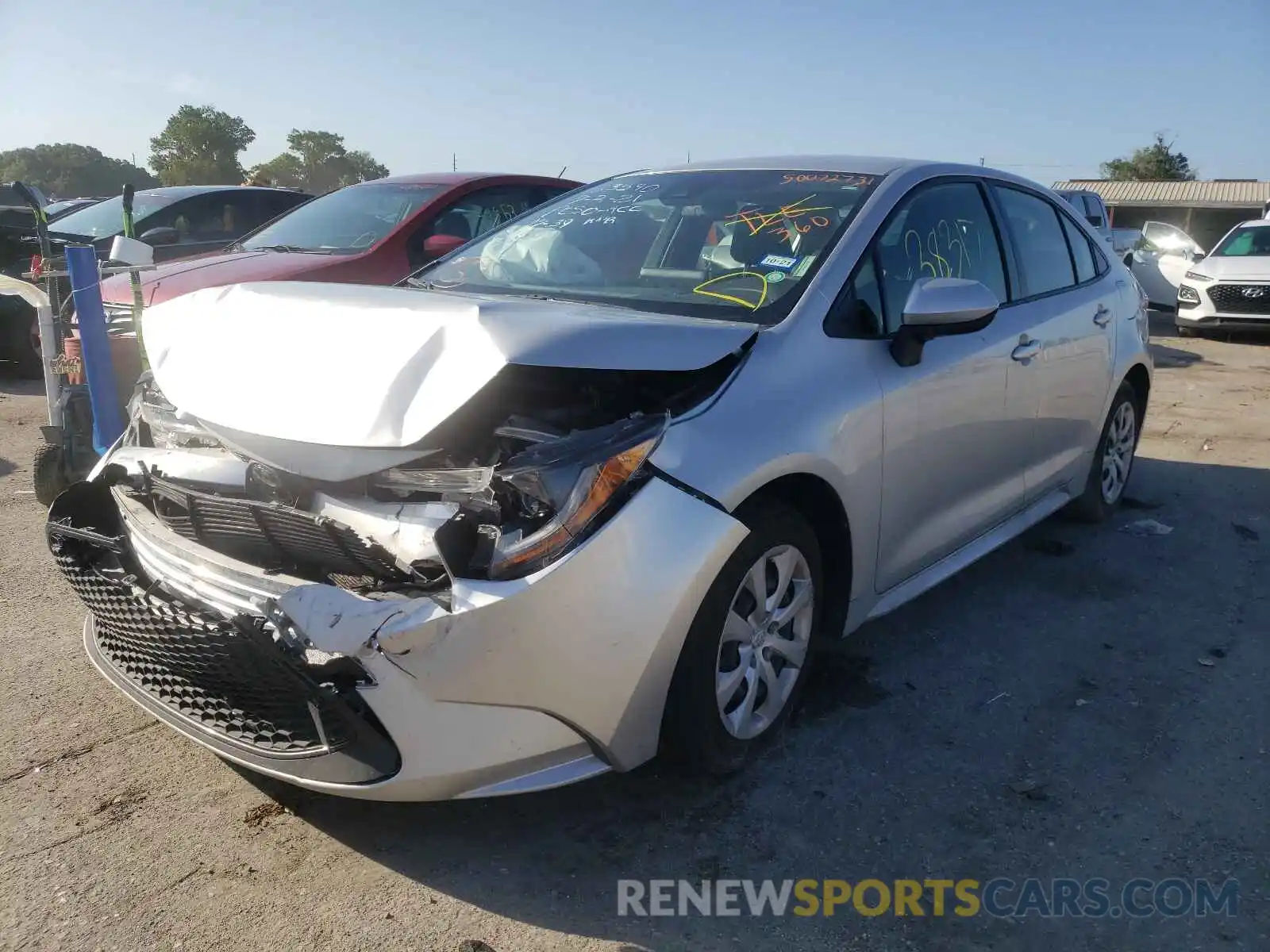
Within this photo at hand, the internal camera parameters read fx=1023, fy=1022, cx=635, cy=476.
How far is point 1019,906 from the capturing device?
241cm

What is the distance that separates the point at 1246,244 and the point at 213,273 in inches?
533

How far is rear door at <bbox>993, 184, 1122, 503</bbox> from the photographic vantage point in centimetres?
409

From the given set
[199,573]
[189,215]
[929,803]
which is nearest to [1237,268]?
[189,215]

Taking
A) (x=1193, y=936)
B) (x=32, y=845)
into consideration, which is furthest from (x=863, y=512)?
(x=32, y=845)

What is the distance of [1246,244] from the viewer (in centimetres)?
1383

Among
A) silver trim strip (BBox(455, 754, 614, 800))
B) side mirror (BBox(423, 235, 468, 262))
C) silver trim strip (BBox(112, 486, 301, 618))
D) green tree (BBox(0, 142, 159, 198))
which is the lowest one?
silver trim strip (BBox(455, 754, 614, 800))

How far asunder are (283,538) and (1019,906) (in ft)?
6.41

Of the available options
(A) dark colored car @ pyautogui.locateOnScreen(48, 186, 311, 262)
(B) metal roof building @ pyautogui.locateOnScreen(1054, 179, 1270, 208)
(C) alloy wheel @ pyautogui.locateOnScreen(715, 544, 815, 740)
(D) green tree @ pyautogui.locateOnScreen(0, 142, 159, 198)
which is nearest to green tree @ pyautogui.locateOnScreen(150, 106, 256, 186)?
(D) green tree @ pyautogui.locateOnScreen(0, 142, 159, 198)

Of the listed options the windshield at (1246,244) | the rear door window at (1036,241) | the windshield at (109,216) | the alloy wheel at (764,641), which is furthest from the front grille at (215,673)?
the windshield at (1246,244)

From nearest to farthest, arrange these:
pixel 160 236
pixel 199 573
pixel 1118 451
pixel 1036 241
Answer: pixel 199 573 < pixel 1036 241 < pixel 1118 451 < pixel 160 236

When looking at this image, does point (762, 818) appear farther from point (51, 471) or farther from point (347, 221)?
point (347, 221)

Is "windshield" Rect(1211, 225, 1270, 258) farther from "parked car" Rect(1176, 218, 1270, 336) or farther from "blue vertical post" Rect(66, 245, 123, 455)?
"blue vertical post" Rect(66, 245, 123, 455)

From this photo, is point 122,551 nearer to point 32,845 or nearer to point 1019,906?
point 32,845

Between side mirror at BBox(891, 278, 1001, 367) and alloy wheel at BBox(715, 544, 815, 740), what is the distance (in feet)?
2.59
